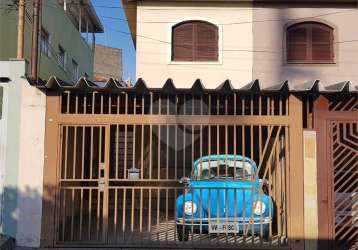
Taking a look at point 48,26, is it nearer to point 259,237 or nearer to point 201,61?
point 201,61

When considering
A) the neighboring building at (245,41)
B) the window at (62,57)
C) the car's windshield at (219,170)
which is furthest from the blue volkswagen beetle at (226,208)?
the window at (62,57)

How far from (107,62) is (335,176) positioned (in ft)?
95.5

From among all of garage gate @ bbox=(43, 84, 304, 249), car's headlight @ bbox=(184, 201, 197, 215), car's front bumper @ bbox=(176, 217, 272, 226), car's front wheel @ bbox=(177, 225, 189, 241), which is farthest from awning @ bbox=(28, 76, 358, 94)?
car's front wheel @ bbox=(177, 225, 189, 241)

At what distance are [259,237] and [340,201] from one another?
4.95ft

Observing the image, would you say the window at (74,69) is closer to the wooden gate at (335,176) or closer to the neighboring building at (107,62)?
the neighboring building at (107,62)

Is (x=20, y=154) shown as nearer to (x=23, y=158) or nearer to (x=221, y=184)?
(x=23, y=158)

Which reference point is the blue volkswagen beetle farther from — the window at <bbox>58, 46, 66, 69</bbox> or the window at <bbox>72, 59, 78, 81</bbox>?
the window at <bbox>72, 59, 78, 81</bbox>

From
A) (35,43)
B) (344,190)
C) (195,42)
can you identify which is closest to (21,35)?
(35,43)

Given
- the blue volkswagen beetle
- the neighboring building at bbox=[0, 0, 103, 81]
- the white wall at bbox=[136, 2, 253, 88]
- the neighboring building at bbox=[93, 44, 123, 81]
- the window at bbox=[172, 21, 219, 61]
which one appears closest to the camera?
the blue volkswagen beetle

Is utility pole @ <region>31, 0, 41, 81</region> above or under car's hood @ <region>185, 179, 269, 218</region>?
above

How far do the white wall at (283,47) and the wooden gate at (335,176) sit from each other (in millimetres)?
4662

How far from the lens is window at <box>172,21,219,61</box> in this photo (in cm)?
1237

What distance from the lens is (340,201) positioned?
301 inches

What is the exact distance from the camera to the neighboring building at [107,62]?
34134 mm
